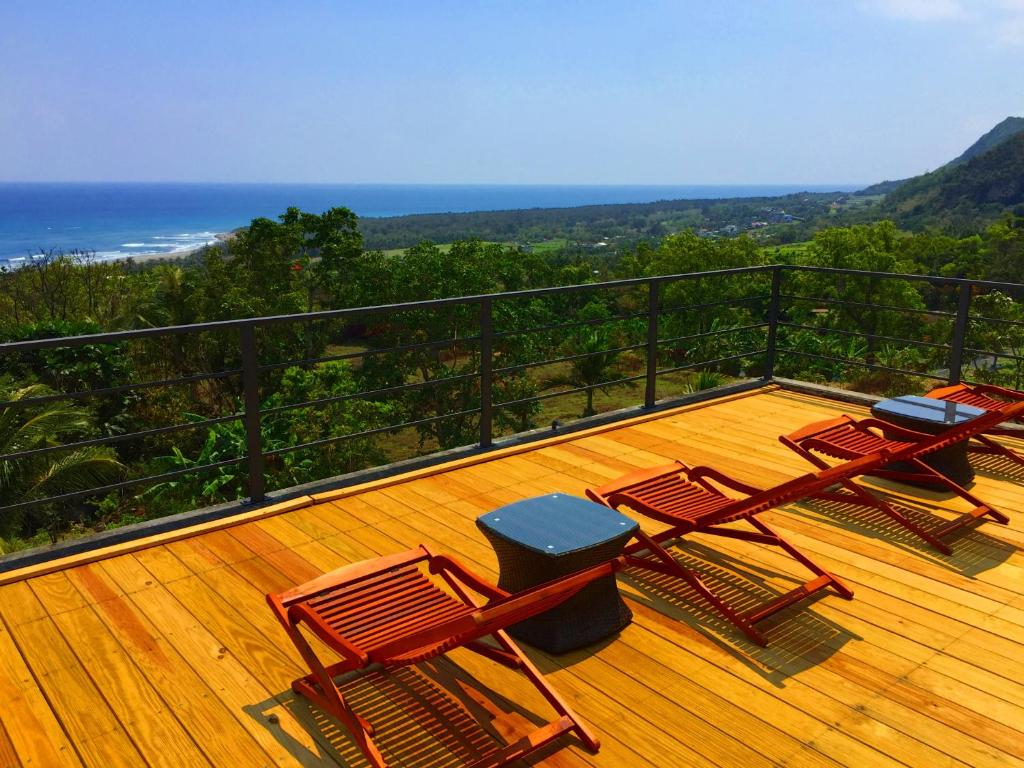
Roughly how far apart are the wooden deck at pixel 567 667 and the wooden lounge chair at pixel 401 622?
122 mm

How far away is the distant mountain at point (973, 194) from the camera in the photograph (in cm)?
9288

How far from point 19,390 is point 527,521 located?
1636cm

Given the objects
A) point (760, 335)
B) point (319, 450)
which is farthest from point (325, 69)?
point (319, 450)

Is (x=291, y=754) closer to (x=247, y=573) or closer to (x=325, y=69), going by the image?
(x=247, y=573)

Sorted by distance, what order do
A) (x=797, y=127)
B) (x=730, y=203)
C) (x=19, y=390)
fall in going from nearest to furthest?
1. (x=19, y=390)
2. (x=797, y=127)
3. (x=730, y=203)

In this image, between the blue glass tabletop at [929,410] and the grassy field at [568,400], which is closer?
the blue glass tabletop at [929,410]

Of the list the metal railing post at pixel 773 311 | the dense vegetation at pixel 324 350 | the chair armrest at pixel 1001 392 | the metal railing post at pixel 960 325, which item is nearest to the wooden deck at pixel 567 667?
the chair armrest at pixel 1001 392

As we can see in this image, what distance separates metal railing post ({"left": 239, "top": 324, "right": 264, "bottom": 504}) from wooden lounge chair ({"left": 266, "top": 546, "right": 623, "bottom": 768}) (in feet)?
4.99

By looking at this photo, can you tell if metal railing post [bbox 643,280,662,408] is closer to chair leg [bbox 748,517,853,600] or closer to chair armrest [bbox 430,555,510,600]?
chair leg [bbox 748,517,853,600]

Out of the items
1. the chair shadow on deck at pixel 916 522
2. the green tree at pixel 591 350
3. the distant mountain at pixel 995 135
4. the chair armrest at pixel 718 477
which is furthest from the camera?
the distant mountain at pixel 995 135

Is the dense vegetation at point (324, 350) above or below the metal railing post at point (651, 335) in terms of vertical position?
below

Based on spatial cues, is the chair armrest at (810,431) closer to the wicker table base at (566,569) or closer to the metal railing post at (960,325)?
the wicker table base at (566,569)

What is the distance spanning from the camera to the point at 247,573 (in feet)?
11.1

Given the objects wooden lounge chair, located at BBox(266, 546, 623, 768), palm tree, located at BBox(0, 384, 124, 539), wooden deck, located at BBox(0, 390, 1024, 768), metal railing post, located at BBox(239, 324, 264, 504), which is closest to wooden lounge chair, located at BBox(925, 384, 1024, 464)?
wooden deck, located at BBox(0, 390, 1024, 768)
